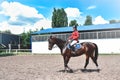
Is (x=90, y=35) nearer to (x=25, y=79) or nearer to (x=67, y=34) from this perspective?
(x=67, y=34)

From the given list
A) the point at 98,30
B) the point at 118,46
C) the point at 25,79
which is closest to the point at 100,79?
the point at 25,79

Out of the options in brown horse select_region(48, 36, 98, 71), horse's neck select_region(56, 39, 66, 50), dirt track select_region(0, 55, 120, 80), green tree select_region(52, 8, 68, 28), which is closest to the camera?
dirt track select_region(0, 55, 120, 80)

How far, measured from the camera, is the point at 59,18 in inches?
3027

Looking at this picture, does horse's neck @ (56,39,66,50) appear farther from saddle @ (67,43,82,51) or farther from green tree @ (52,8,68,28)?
green tree @ (52,8,68,28)

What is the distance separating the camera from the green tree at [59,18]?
76.0 meters

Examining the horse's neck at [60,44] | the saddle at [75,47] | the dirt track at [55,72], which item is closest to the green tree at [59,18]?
the dirt track at [55,72]

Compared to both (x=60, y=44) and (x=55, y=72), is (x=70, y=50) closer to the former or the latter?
(x=60, y=44)

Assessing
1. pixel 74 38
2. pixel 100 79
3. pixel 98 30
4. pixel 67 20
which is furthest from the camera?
pixel 67 20

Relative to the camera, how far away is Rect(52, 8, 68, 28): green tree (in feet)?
249

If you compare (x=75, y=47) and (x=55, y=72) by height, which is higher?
(x=75, y=47)

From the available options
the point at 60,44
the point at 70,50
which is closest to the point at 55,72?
the point at 70,50

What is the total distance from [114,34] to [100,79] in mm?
31790

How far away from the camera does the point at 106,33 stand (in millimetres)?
41188

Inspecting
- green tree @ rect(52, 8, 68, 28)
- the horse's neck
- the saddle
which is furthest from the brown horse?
green tree @ rect(52, 8, 68, 28)
